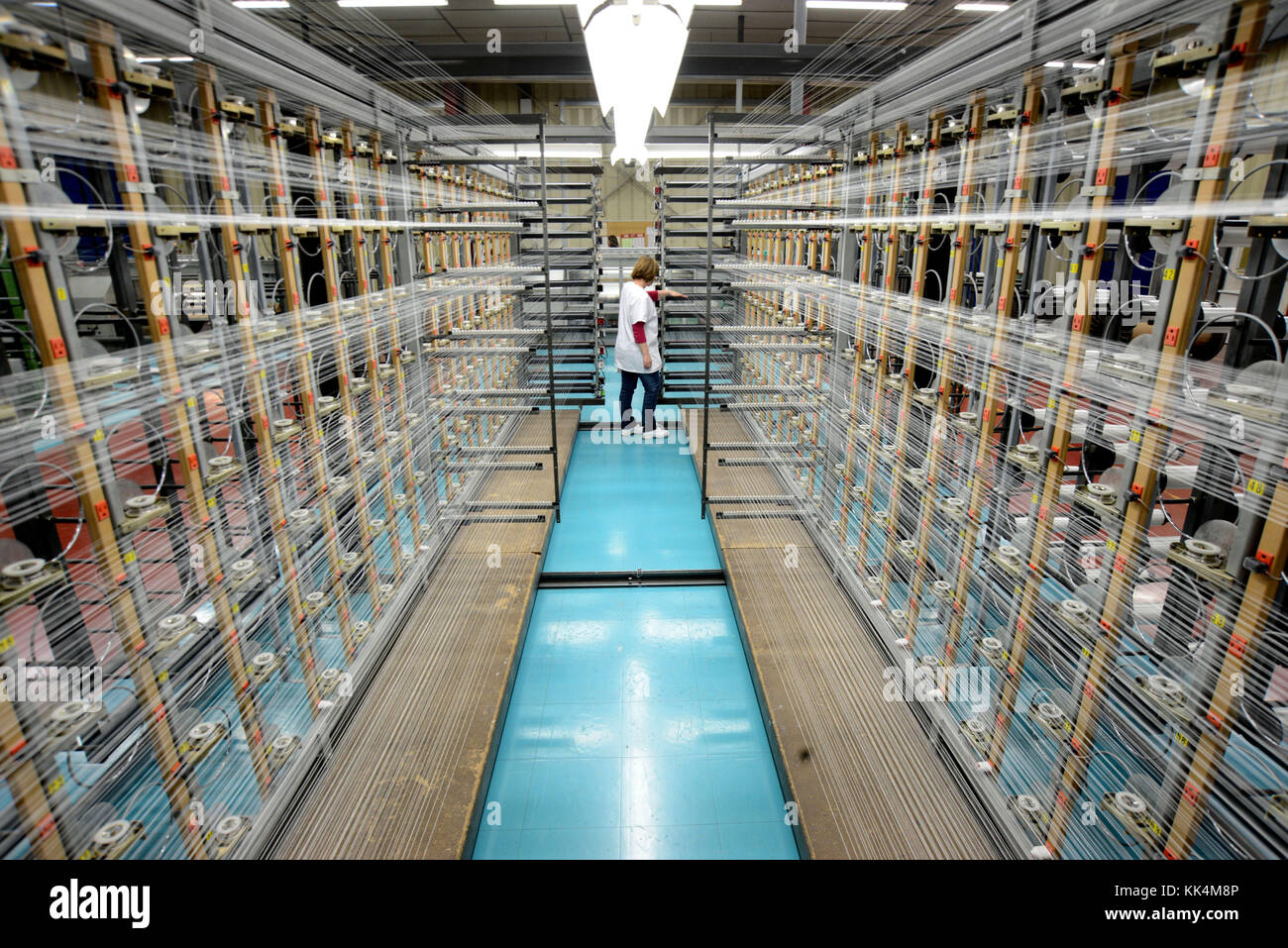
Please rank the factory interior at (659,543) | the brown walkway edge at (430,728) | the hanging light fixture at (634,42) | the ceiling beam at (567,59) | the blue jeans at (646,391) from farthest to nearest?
1. the blue jeans at (646,391)
2. the ceiling beam at (567,59)
3. the brown walkway edge at (430,728)
4. the hanging light fixture at (634,42)
5. the factory interior at (659,543)

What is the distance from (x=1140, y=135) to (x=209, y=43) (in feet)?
9.47

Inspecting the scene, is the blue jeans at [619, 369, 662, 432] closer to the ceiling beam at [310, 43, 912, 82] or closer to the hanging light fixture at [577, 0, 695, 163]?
the ceiling beam at [310, 43, 912, 82]

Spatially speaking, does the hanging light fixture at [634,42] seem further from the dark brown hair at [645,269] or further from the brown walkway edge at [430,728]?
the dark brown hair at [645,269]

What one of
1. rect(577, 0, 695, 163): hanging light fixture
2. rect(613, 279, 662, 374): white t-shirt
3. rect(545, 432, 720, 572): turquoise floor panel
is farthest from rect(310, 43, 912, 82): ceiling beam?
rect(545, 432, 720, 572): turquoise floor panel

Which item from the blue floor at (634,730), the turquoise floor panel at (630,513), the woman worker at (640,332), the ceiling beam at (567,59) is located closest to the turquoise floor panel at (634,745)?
the blue floor at (634,730)

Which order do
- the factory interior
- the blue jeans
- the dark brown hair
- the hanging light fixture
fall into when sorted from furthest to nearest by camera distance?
the blue jeans → the dark brown hair → the hanging light fixture → the factory interior

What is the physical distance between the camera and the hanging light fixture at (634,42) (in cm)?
216

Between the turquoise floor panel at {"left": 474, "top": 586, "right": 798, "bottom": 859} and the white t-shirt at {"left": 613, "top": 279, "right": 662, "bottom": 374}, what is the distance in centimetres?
317

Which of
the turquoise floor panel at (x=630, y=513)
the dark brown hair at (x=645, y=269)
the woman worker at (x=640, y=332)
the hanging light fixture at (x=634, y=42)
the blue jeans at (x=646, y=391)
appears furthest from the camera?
the blue jeans at (x=646, y=391)

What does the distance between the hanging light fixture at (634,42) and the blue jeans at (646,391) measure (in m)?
4.31

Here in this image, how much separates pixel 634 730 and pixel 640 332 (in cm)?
430

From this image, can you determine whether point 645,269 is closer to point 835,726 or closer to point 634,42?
point 634,42

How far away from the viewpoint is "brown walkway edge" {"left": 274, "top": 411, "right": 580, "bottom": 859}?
2393 millimetres

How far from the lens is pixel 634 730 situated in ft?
10.5
